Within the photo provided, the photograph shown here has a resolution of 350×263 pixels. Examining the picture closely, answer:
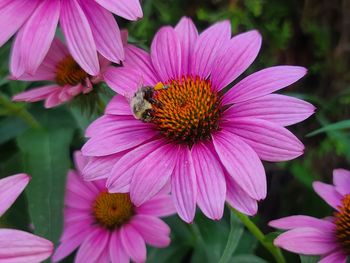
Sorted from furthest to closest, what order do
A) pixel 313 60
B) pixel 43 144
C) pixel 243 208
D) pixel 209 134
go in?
pixel 313 60
pixel 43 144
pixel 209 134
pixel 243 208

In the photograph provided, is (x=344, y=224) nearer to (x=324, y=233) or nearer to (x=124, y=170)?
(x=324, y=233)

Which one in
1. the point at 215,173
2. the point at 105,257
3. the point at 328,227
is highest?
the point at 215,173

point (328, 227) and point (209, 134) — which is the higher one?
point (209, 134)

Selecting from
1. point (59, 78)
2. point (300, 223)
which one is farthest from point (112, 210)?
point (300, 223)

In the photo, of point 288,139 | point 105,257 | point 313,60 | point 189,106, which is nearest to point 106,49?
point 189,106

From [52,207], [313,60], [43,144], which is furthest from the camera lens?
[313,60]

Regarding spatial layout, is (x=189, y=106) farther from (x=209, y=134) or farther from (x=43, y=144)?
(x=43, y=144)

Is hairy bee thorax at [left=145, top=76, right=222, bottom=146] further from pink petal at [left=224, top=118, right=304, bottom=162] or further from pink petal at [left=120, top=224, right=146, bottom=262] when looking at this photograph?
pink petal at [left=120, top=224, right=146, bottom=262]

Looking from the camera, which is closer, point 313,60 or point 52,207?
point 52,207
